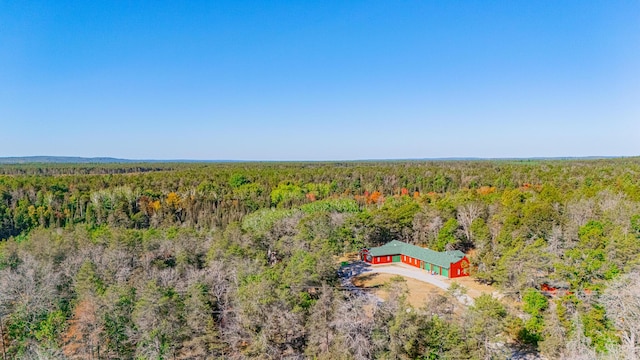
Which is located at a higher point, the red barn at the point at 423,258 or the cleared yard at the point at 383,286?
the red barn at the point at 423,258

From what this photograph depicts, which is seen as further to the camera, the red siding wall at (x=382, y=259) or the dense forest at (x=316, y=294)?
the red siding wall at (x=382, y=259)

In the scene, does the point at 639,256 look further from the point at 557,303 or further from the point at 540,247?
the point at 557,303

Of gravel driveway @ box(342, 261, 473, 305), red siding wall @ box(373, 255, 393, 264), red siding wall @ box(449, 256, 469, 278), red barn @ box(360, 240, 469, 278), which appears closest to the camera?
gravel driveway @ box(342, 261, 473, 305)

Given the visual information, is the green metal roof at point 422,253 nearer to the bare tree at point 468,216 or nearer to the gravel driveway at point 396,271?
the gravel driveway at point 396,271

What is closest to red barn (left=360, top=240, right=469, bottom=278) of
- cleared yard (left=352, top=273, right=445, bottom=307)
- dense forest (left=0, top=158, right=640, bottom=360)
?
dense forest (left=0, top=158, right=640, bottom=360)

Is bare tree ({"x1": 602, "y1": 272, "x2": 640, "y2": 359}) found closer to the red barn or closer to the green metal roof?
the red barn

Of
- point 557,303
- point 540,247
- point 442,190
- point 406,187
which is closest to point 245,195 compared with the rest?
point 406,187

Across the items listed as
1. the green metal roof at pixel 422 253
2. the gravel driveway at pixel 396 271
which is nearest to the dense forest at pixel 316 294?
the green metal roof at pixel 422 253
